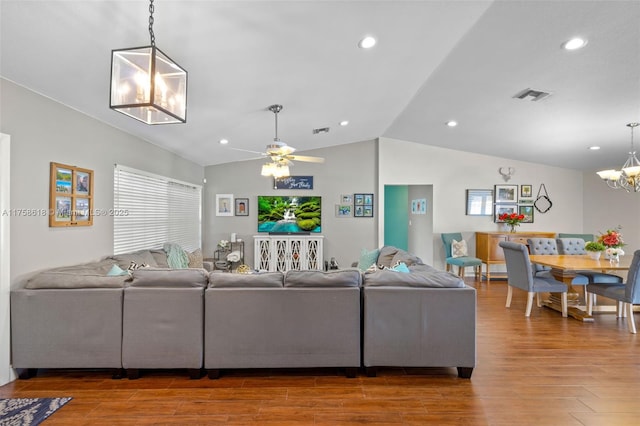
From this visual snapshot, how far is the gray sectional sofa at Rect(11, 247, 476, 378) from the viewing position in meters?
2.68

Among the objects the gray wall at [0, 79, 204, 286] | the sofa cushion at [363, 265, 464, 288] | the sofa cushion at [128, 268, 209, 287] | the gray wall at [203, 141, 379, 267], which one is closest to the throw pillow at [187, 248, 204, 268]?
the gray wall at [0, 79, 204, 286]

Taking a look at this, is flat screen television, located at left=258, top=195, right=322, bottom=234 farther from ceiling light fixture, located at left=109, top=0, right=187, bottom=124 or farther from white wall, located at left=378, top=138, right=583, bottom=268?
ceiling light fixture, located at left=109, top=0, right=187, bottom=124

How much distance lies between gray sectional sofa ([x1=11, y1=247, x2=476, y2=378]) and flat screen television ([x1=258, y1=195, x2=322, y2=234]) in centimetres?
440

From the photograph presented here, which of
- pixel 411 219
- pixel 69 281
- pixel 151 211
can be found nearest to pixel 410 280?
pixel 69 281

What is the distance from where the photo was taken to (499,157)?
24.2ft

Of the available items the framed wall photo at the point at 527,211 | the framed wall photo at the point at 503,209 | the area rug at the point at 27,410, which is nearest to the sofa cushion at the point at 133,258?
the area rug at the point at 27,410

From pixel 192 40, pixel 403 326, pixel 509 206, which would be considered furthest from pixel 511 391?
pixel 509 206

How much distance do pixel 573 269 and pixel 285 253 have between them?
4790 mm

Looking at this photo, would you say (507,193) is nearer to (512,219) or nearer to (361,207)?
(512,219)

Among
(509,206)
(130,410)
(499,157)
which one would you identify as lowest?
(130,410)

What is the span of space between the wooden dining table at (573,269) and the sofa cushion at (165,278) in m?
4.20

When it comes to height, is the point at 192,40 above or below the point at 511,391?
above

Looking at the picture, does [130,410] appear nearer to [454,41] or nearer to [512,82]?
[454,41]

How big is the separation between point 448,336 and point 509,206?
18.8 feet
